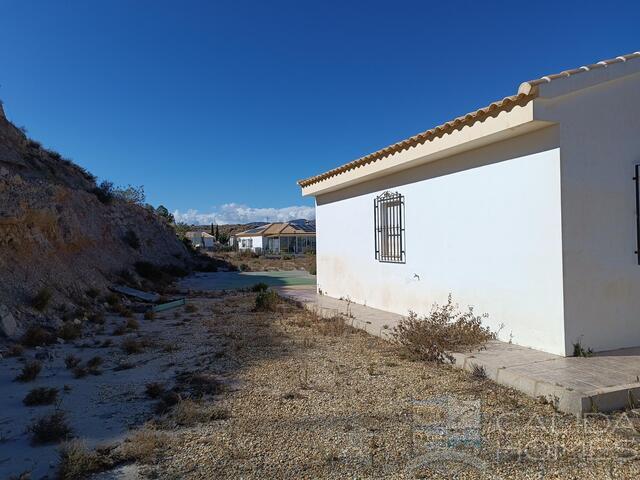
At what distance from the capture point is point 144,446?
11.8 ft

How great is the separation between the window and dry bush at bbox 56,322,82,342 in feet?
18.6

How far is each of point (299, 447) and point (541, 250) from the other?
3760 millimetres

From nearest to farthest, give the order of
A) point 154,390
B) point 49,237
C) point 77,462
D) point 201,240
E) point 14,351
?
point 77,462
point 154,390
point 14,351
point 49,237
point 201,240

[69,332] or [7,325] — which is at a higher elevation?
[7,325]

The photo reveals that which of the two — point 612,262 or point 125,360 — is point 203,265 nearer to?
point 125,360

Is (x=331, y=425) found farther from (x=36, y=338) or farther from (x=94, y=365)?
(x=36, y=338)

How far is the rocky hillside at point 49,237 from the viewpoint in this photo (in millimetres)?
9672

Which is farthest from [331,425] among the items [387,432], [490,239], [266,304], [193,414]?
[266,304]

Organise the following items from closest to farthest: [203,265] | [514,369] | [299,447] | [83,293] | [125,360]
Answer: [299,447]
[514,369]
[125,360]
[83,293]
[203,265]

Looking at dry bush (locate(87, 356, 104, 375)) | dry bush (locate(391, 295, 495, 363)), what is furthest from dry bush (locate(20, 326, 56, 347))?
dry bush (locate(391, 295, 495, 363))

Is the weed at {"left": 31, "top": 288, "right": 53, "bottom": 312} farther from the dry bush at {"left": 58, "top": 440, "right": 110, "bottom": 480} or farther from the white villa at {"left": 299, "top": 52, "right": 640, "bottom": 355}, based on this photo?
the white villa at {"left": 299, "top": 52, "right": 640, "bottom": 355}

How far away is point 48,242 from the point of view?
12.2 m

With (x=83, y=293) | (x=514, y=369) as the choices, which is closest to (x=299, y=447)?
(x=514, y=369)

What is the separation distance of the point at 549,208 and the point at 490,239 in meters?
1.10
